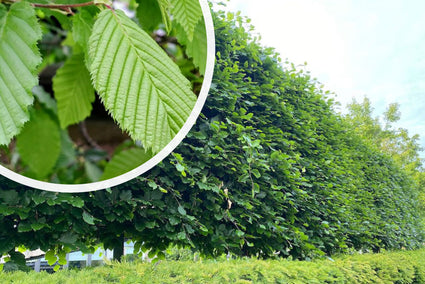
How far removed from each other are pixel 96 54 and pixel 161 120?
16cm

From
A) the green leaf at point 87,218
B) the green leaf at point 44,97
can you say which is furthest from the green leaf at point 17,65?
the green leaf at point 87,218

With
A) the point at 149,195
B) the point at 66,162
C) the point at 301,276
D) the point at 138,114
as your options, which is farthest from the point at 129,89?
the point at 301,276

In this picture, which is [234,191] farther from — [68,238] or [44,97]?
[44,97]

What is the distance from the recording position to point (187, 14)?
2.60 ft

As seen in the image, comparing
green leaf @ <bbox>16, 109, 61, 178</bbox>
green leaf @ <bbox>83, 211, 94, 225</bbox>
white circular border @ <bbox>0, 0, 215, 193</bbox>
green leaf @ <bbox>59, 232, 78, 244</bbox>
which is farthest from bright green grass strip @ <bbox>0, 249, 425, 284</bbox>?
green leaf @ <bbox>16, 109, 61, 178</bbox>

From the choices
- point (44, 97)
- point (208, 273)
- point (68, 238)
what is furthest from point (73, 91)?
point (208, 273)

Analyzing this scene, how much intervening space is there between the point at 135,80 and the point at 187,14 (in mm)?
236

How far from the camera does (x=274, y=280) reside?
2.80 meters

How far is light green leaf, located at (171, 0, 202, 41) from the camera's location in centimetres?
76

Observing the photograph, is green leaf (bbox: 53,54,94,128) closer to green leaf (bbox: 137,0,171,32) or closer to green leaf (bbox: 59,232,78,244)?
green leaf (bbox: 137,0,171,32)

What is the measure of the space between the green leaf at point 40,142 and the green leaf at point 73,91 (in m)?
0.03

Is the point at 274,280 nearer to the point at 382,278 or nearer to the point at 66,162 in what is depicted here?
the point at 66,162

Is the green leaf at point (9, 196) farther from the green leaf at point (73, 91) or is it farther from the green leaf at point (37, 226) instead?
the green leaf at point (73, 91)

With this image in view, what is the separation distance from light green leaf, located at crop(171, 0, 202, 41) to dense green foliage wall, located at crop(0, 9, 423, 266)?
136 cm
